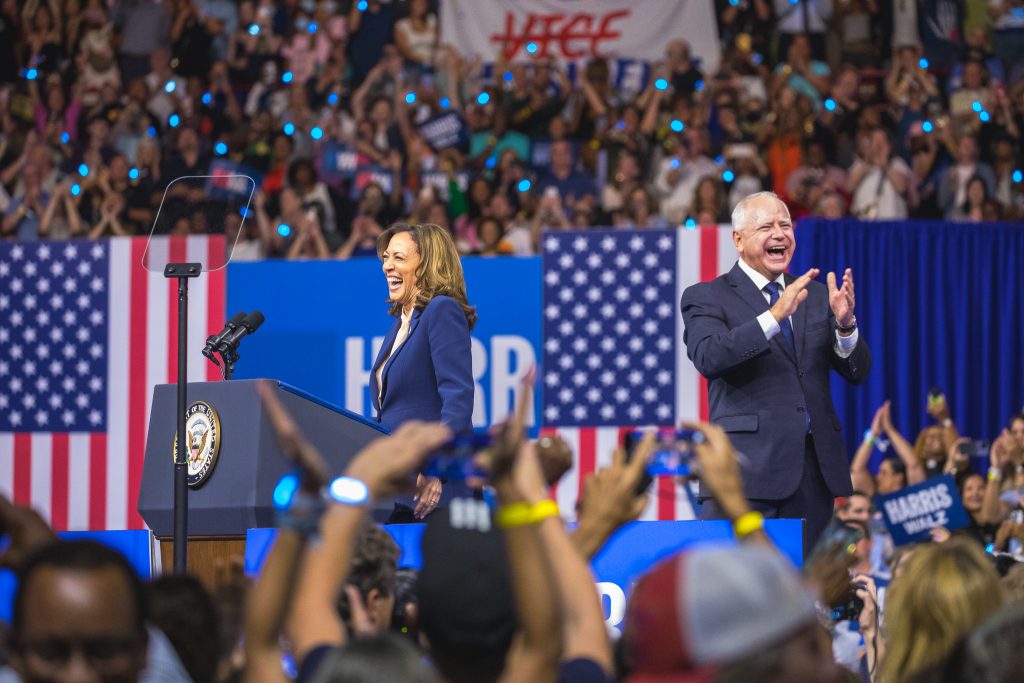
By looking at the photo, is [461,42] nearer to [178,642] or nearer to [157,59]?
[157,59]

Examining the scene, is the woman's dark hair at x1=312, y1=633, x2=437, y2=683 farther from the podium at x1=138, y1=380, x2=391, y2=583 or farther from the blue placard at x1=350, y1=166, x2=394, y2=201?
the blue placard at x1=350, y1=166, x2=394, y2=201

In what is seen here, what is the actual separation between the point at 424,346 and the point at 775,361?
42.7 inches

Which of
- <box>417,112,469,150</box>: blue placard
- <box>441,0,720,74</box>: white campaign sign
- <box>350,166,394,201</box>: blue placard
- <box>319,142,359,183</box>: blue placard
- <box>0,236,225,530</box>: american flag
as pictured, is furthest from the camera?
<box>441,0,720,74</box>: white campaign sign

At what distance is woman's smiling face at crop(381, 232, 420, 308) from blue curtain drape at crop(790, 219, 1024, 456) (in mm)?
4605

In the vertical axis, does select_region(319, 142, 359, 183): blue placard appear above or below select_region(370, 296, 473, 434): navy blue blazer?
above

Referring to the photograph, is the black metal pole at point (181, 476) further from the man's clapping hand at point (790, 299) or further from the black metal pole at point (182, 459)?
the man's clapping hand at point (790, 299)

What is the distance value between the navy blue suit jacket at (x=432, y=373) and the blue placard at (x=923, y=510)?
234 cm

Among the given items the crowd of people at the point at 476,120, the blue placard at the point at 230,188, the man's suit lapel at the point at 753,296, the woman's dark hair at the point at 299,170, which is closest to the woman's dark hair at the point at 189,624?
the man's suit lapel at the point at 753,296

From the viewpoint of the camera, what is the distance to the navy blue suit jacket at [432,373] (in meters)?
4.84

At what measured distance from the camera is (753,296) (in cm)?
495

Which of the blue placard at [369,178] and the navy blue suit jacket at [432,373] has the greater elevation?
the blue placard at [369,178]

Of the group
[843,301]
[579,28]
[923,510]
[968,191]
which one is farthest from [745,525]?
[579,28]

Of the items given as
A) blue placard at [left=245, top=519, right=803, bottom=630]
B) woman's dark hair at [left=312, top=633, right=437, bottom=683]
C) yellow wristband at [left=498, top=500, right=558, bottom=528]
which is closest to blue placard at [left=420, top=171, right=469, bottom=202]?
blue placard at [left=245, top=519, right=803, bottom=630]

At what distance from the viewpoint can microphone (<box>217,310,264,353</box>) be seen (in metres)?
4.95
